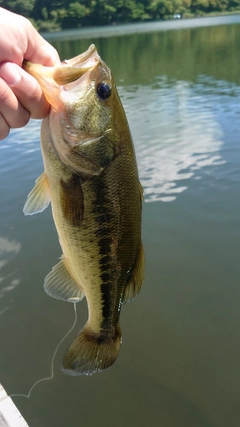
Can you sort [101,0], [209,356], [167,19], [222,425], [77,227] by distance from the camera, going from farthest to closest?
[167,19], [101,0], [209,356], [222,425], [77,227]

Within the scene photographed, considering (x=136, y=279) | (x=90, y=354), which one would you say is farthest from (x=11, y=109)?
(x=90, y=354)

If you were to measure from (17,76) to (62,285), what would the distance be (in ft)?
3.34

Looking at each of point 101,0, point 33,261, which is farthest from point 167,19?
point 33,261

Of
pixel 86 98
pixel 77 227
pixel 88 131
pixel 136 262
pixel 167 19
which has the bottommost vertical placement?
pixel 167 19

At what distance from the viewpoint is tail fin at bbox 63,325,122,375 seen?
6.77ft

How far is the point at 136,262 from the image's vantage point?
2006mm

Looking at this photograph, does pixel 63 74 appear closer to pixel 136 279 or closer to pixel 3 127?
pixel 3 127

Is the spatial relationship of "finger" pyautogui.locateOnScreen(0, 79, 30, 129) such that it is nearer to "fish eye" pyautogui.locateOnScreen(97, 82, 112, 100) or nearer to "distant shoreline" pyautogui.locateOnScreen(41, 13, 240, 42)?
"fish eye" pyautogui.locateOnScreen(97, 82, 112, 100)

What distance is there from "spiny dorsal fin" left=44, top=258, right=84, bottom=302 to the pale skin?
712 millimetres

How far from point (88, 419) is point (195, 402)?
3.26 ft

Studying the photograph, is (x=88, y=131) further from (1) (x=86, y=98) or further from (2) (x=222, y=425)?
(2) (x=222, y=425)

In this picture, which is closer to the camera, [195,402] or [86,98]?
[86,98]

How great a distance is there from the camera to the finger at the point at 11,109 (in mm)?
1575

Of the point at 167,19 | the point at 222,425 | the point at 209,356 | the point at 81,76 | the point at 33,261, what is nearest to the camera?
the point at 81,76
